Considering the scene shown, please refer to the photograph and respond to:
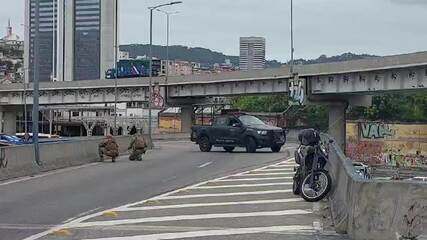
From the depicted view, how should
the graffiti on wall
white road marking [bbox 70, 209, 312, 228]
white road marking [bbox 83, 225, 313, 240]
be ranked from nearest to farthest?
white road marking [bbox 83, 225, 313, 240], white road marking [bbox 70, 209, 312, 228], the graffiti on wall

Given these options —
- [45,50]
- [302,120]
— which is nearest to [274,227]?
[45,50]

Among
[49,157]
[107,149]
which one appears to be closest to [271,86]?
[107,149]

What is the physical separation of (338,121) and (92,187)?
46499 mm

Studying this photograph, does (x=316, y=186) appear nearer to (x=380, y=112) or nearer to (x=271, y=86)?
(x=271, y=86)

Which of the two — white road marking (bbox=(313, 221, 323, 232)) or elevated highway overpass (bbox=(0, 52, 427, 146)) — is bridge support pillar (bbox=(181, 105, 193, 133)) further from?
white road marking (bbox=(313, 221, 323, 232))

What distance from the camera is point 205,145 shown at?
→ 36031 mm

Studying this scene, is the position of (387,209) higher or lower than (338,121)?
higher

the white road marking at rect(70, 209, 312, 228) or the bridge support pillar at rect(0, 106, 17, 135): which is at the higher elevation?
the white road marking at rect(70, 209, 312, 228)

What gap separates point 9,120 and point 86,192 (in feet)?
307

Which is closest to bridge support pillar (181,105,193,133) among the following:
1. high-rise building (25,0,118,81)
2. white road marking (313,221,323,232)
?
high-rise building (25,0,118,81)

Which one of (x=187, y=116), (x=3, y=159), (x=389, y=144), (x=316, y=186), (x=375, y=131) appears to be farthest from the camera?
(x=187, y=116)

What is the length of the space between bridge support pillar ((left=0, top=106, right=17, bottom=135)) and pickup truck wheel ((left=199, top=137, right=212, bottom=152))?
Answer: 74069 millimetres

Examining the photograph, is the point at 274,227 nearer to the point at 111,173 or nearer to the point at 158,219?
the point at 158,219

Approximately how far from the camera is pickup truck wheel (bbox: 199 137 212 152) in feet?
117
